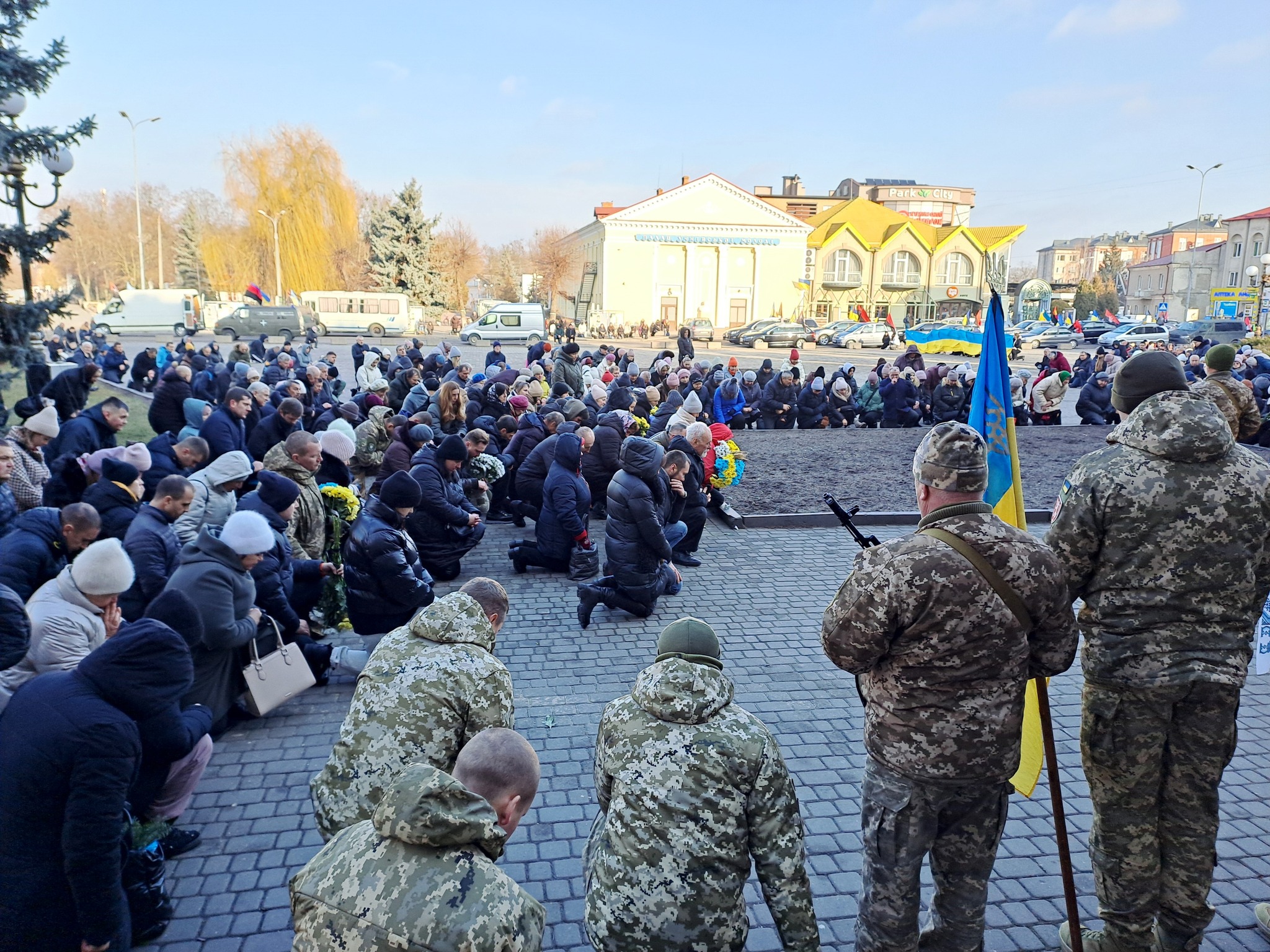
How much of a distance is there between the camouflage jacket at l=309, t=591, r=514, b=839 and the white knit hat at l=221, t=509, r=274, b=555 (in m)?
2.03

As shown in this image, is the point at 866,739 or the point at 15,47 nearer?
the point at 866,739

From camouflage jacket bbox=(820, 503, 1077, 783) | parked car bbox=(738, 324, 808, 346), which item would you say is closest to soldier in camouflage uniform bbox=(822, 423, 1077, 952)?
camouflage jacket bbox=(820, 503, 1077, 783)

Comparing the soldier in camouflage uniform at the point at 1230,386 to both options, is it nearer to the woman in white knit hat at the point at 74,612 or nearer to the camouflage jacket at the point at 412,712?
the camouflage jacket at the point at 412,712

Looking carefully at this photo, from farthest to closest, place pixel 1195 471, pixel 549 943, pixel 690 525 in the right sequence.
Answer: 1. pixel 690 525
2. pixel 549 943
3. pixel 1195 471

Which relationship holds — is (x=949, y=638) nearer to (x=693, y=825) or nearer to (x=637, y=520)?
(x=693, y=825)

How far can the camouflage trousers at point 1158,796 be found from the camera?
3299 millimetres

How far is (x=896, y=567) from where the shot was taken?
2861 mm

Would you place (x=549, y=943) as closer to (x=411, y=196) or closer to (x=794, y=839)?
(x=794, y=839)

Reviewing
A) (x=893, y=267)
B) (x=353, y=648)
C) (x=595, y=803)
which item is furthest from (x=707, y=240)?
(x=595, y=803)

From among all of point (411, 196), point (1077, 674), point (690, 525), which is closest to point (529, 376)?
point (690, 525)

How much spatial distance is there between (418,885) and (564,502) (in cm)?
682

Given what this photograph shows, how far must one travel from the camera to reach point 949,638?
2844mm

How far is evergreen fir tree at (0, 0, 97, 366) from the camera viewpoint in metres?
8.91

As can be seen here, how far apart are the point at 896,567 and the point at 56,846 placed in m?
3.20
